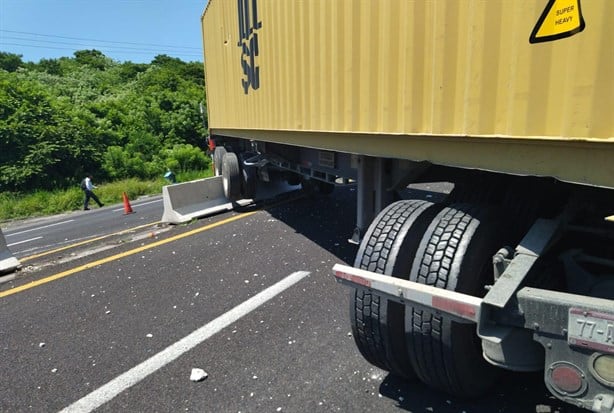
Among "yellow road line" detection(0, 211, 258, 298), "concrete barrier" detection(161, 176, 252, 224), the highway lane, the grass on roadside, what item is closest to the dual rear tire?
"yellow road line" detection(0, 211, 258, 298)

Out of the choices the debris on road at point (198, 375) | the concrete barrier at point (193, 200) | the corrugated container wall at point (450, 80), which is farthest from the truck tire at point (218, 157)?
the debris on road at point (198, 375)

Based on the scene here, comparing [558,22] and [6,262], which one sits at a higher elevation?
[558,22]

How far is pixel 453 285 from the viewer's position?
6.86 feet

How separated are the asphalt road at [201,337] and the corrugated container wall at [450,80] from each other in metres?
1.50

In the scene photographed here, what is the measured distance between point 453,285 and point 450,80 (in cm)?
107

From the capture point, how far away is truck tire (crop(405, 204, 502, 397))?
2.12 meters

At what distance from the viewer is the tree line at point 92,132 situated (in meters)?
20.0

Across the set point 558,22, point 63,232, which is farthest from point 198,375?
point 63,232

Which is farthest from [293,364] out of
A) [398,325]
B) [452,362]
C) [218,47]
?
[218,47]

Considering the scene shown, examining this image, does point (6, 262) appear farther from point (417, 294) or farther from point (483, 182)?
point (483, 182)

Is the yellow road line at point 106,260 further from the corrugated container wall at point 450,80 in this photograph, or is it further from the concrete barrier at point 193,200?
the corrugated container wall at point 450,80

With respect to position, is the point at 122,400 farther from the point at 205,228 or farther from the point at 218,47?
the point at 218,47

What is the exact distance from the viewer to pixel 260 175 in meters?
8.56

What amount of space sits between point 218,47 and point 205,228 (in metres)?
3.91
